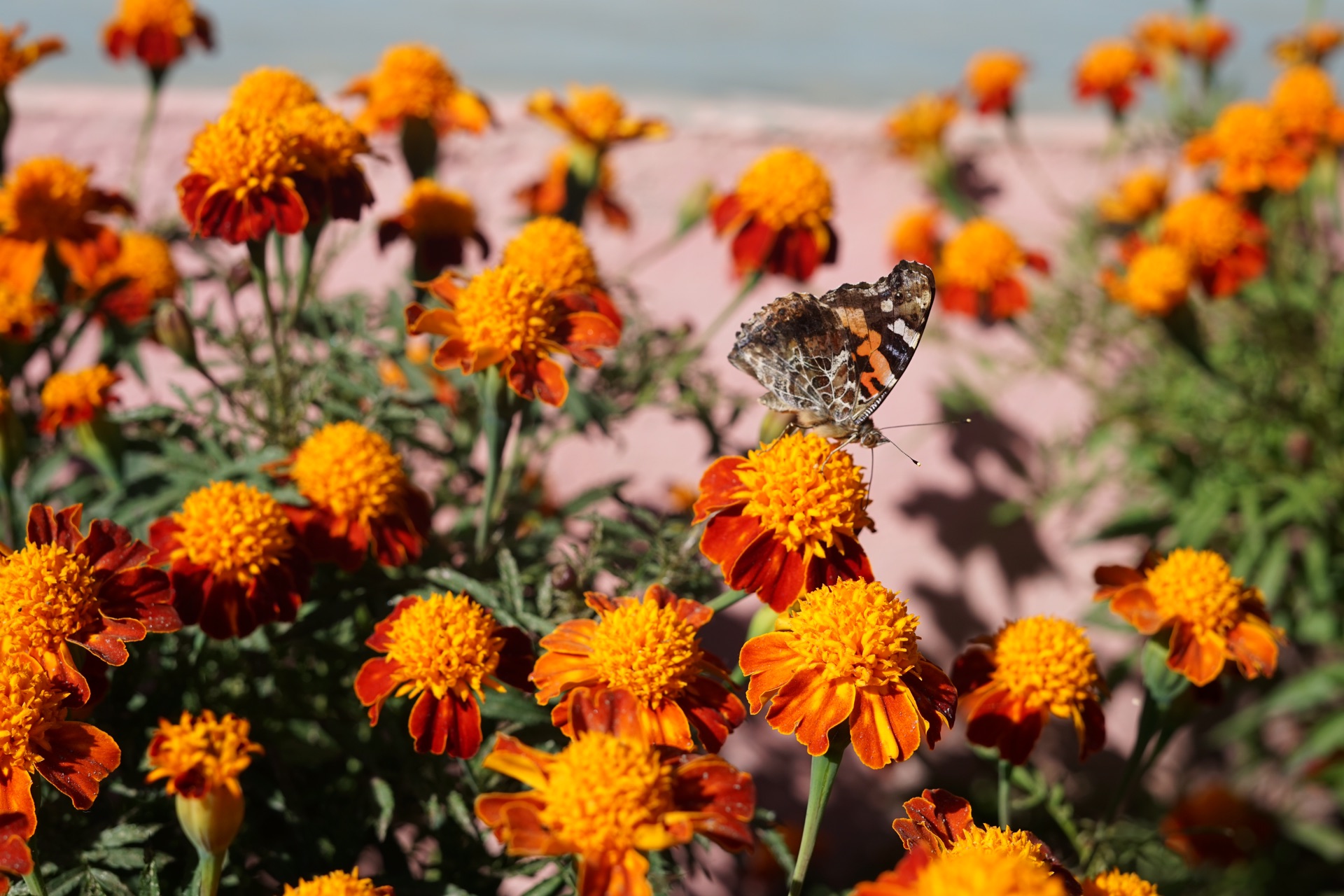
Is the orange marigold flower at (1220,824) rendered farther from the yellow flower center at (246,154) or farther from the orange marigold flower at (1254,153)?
the yellow flower center at (246,154)

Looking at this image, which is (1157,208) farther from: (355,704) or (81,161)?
(81,161)

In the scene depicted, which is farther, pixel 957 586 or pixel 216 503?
pixel 957 586

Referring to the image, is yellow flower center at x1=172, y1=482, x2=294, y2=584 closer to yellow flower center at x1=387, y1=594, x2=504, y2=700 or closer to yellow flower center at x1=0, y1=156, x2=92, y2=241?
yellow flower center at x1=387, y1=594, x2=504, y2=700

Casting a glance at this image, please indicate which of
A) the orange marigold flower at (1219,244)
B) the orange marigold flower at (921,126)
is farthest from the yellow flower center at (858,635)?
the orange marigold flower at (921,126)

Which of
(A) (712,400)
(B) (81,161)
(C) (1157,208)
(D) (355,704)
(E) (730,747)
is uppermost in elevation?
(C) (1157,208)

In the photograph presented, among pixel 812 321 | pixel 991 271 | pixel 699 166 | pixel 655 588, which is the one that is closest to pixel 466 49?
pixel 699 166

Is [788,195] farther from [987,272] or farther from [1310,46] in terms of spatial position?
[1310,46]

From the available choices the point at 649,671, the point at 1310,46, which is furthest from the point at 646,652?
the point at 1310,46
